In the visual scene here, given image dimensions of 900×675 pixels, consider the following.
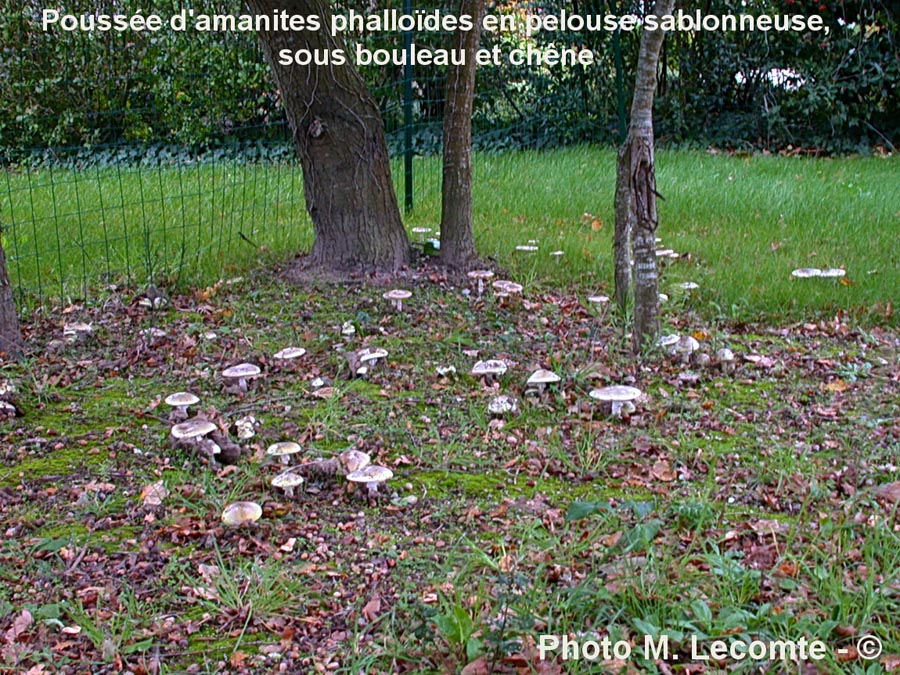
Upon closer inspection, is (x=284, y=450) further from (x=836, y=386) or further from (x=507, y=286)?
(x=836, y=386)

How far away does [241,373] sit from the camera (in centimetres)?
426

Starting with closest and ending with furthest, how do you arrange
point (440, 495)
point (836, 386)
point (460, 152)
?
point (440, 495) < point (836, 386) < point (460, 152)

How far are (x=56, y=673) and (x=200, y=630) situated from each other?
1.32ft

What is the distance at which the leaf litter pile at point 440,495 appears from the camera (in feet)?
8.59

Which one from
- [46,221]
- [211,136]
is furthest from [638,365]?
[211,136]

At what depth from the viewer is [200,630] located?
2.71 m

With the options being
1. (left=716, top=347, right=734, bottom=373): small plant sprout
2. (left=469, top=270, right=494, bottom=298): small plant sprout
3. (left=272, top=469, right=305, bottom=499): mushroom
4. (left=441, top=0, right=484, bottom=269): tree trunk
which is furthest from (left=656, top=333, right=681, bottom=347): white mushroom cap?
(left=272, top=469, right=305, bottom=499): mushroom

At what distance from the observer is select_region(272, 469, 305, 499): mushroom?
3338mm

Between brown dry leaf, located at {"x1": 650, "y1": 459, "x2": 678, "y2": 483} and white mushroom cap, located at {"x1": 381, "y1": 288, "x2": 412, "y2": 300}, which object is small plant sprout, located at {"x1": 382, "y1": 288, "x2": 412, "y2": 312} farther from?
brown dry leaf, located at {"x1": 650, "y1": 459, "x2": 678, "y2": 483}

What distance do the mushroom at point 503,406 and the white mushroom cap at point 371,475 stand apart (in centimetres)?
79

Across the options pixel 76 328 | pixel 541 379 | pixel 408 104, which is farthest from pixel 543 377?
pixel 408 104

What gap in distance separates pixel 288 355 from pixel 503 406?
1153 mm

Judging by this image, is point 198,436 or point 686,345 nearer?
point 198,436

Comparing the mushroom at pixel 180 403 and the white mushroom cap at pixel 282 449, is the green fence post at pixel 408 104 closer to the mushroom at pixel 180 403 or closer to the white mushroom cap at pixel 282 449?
the mushroom at pixel 180 403
